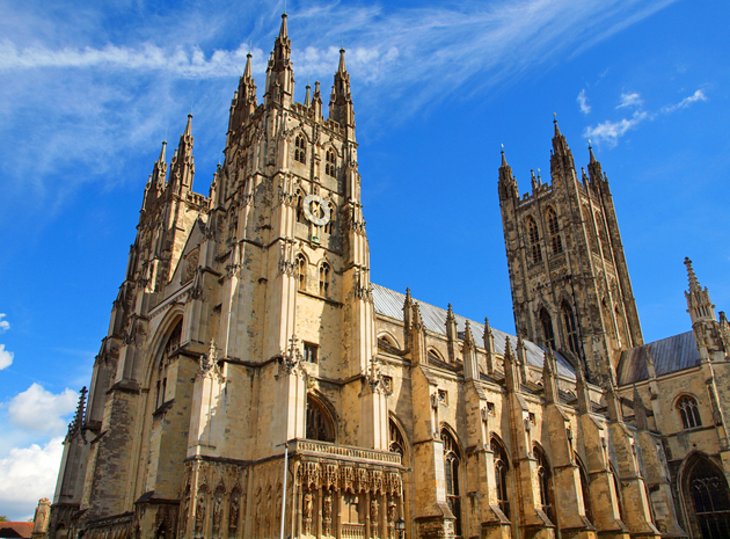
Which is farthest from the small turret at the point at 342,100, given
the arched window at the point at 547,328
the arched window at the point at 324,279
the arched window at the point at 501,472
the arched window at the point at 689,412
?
the arched window at the point at 689,412

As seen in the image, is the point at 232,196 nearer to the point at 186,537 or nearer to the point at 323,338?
the point at 323,338

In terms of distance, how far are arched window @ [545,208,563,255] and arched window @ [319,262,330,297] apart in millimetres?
37410

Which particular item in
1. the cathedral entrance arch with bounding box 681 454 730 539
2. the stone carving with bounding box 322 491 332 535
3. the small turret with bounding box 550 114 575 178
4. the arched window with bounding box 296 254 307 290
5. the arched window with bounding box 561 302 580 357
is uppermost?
the small turret with bounding box 550 114 575 178

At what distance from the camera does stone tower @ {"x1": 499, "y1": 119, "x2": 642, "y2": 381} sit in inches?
2340

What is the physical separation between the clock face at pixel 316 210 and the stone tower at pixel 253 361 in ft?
0.27

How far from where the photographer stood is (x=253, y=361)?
1179 inches

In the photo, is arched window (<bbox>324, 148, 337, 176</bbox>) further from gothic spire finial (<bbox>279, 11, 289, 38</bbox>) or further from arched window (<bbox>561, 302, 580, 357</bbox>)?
arched window (<bbox>561, 302, 580, 357</bbox>)

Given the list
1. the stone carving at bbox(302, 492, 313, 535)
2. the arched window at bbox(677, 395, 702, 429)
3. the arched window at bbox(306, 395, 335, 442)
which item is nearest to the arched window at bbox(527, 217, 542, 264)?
the arched window at bbox(677, 395, 702, 429)

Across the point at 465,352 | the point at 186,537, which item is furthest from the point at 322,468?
the point at 465,352

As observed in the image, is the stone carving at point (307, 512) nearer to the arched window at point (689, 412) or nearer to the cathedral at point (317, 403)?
the cathedral at point (317, 403)

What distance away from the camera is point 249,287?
1232 inches

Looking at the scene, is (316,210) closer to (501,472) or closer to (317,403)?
(317,403)

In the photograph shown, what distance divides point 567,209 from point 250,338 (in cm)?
4456

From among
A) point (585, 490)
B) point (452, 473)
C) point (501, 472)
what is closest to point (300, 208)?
point (452, 473)
